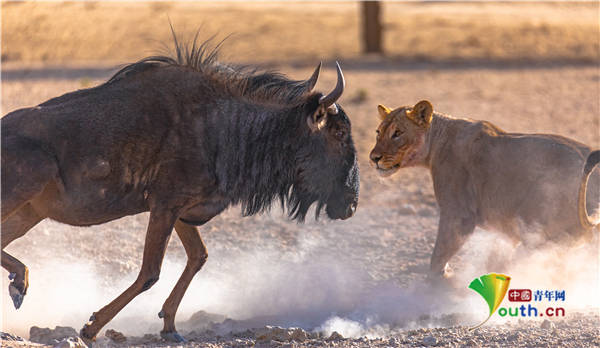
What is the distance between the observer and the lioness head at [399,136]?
281 inches

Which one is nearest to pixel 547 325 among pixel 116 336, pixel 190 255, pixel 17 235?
pixel 190 255

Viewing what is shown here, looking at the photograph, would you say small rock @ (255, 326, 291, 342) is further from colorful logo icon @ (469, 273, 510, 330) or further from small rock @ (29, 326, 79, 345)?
colorful logo icon @ (469, 273, 510, 330)

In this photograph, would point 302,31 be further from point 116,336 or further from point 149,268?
point 149,268

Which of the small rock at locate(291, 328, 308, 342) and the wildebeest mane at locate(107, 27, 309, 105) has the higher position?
the wildebeest mane at locate(107, 27, 309, 105)

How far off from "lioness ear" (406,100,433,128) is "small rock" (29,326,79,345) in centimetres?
Result: 302

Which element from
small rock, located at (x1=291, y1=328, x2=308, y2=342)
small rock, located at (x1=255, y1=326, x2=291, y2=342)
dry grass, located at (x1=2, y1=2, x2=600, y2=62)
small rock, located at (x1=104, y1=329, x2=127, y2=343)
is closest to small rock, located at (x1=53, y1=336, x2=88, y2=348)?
small rock, located at (x1=104, y1=329, x2=127, y2=343)

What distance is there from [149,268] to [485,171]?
9.33 feet

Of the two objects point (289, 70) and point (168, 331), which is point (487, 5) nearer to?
point (289, 70)

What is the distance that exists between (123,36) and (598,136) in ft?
44.9

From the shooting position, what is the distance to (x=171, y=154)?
5.59m

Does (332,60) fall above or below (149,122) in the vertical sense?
above

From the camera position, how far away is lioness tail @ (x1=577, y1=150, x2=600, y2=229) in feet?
20.4

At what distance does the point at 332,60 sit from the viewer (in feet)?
65.7

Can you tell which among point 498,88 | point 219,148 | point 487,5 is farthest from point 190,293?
point 487,5
